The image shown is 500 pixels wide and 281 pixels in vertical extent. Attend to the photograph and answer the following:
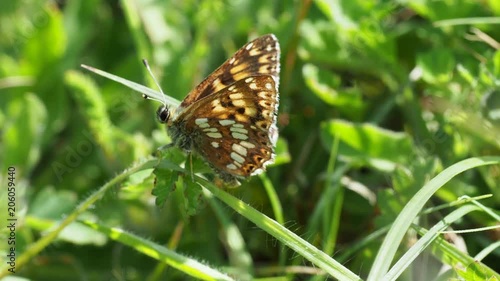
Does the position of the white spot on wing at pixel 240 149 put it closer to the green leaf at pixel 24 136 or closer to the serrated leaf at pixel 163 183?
the serrated leaf at pixel 163 183

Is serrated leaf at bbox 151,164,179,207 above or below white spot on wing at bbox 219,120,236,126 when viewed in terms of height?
below

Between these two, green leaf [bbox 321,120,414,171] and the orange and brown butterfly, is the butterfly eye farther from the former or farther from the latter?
green leaf [bbox 321,120,414,171]

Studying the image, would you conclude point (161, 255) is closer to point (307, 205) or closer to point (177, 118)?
point (177, 118)

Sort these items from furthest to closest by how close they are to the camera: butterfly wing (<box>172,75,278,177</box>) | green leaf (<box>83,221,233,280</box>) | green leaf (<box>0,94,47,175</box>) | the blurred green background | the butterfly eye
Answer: green leaf (<box>0,94,47,175</box>) → the blurred green background → the butterfly eye → butterfly wing (<box>172,75,278,177</box>) → green leaf (<box>83,221,233,280</box>)

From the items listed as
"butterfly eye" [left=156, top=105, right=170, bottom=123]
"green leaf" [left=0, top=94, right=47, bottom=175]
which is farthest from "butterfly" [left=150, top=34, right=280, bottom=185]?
"green leaf" [left=0, top=94, right=47, bottom=175]

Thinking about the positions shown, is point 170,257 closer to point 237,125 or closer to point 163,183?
point 163,183

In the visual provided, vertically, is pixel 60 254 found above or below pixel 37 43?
below

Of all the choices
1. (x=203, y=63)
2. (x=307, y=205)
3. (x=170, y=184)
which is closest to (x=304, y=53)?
(x=203, y=63)
